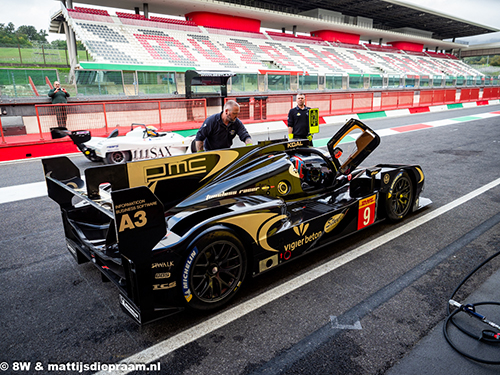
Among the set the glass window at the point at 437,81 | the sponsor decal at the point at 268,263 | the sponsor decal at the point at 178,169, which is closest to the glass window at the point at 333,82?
the glass window at the point at 437,81

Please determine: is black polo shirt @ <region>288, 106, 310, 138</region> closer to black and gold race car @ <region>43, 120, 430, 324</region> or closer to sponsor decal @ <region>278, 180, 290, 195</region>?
black and gold race car @ <region>43, 120, 430, 324</region>

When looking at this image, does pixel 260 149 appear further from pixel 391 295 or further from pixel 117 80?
pixel 117 80

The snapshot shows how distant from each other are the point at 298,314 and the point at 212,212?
1151 millimetres

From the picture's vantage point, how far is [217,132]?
16.7 ft

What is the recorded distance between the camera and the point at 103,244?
125 inches

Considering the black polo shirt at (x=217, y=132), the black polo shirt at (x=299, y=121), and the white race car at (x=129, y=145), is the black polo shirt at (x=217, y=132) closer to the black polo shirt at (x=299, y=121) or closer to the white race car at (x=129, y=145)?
the black polo shirt at (x=299, y=121)

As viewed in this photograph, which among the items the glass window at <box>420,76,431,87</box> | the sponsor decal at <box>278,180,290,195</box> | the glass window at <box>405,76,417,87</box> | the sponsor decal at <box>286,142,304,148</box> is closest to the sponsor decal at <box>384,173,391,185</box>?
the sponsor decal at <box>286,142,304,148</box>

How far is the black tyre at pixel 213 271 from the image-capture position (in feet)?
8.88

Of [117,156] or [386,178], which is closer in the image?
[386,178]

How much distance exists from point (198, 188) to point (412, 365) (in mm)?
2408

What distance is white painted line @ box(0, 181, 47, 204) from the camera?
6105 mm

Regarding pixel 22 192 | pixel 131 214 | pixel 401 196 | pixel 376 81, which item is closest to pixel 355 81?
pixel 376 81

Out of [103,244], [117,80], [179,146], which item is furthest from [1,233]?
[117,80]

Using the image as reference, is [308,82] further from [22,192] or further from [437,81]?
[437,81]
